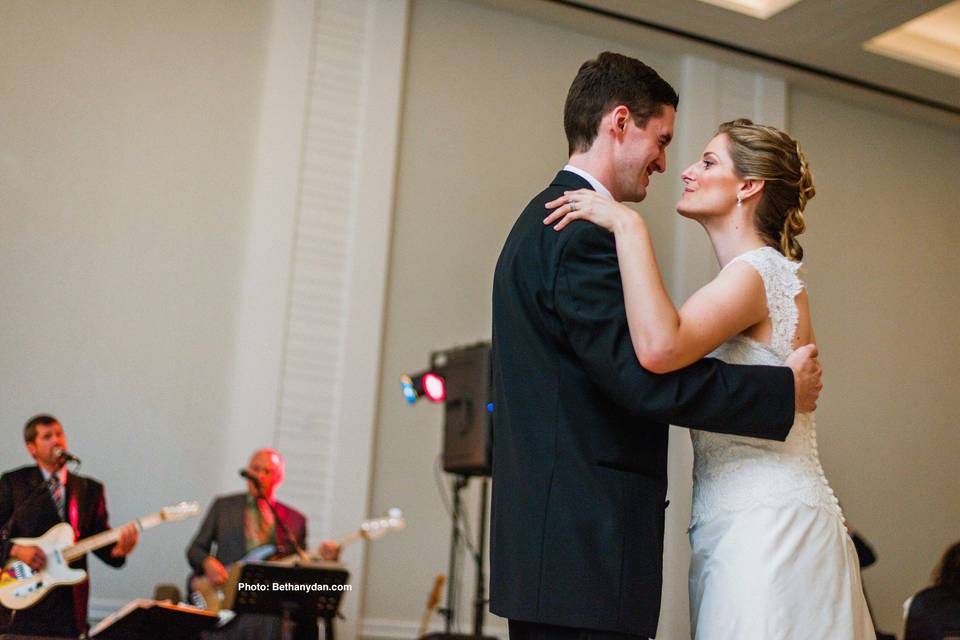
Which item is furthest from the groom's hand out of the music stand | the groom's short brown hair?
the music stand

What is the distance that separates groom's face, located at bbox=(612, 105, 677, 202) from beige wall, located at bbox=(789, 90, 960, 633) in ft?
24.6

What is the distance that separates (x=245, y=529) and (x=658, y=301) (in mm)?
5206

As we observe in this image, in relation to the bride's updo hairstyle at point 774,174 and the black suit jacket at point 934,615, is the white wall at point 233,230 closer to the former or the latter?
the black suit jacket at point 934,615

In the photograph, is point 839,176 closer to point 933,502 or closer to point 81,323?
point 933,502

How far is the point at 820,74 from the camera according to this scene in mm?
9555

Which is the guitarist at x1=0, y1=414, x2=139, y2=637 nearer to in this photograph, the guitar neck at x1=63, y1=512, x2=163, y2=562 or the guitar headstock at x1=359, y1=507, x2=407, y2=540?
the guitar neck at x1=63, y1=512, x2=163, y2=562

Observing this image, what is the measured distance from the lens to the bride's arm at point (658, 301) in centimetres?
201

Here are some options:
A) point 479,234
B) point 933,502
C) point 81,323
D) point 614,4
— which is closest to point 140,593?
point 81,323

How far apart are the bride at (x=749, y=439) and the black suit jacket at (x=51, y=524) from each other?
4.48 m

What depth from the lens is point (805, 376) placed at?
2.22 m

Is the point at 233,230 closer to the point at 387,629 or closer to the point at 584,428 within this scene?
the point at 387,629

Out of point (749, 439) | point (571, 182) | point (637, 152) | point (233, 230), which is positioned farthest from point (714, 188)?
point (233, 230)

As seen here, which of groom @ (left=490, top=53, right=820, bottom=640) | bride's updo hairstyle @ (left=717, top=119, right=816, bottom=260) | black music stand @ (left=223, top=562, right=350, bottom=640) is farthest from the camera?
black music stand @ (left=223, top=562, right=350, bottom=640)

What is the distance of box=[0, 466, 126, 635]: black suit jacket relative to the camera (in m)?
5.82
